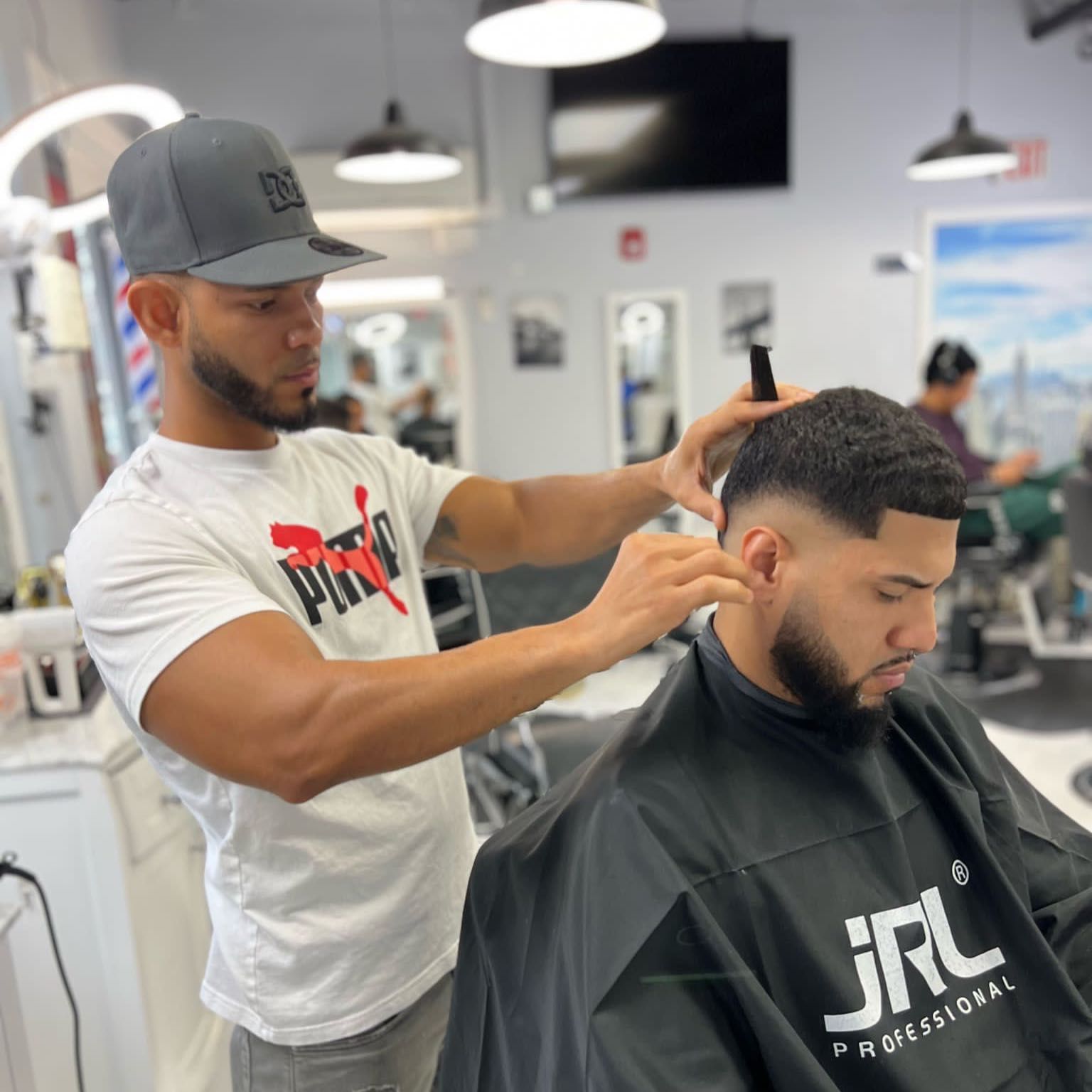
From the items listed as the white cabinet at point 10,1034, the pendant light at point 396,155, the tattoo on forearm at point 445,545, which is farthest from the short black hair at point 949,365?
the white cabinet at point 10,1034

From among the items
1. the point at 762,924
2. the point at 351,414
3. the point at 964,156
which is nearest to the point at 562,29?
the point at 762,924

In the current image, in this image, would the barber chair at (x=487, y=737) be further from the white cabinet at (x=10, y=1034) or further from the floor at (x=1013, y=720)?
the white cabinet at (x=10, y=1034)

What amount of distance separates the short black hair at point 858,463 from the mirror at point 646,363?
3665 mm

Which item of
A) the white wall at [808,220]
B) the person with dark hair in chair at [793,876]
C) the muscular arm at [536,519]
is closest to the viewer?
the person with dark hair in chair at [793,876]

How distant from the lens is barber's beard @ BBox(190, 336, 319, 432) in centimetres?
101

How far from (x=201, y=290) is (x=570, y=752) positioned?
45.5 inches

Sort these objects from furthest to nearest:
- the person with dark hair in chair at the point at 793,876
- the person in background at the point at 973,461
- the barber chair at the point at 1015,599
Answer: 1. the person in background at the point at 973,461
2. the barber chair at the point at 1015,599
3. the person with dark hair in chair at the point at 793,876

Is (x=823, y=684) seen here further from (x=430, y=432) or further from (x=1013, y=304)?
(x=1013, y=304)

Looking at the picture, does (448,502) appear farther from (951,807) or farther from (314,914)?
(951,807)

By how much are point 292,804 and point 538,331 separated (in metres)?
3.95

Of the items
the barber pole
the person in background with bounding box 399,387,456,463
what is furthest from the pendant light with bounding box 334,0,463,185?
the person in background with bounding box 399,387,456,463

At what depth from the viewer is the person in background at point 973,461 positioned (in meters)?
3.83

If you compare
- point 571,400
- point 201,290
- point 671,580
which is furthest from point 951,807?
point 571,400

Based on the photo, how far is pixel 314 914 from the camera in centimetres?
107
